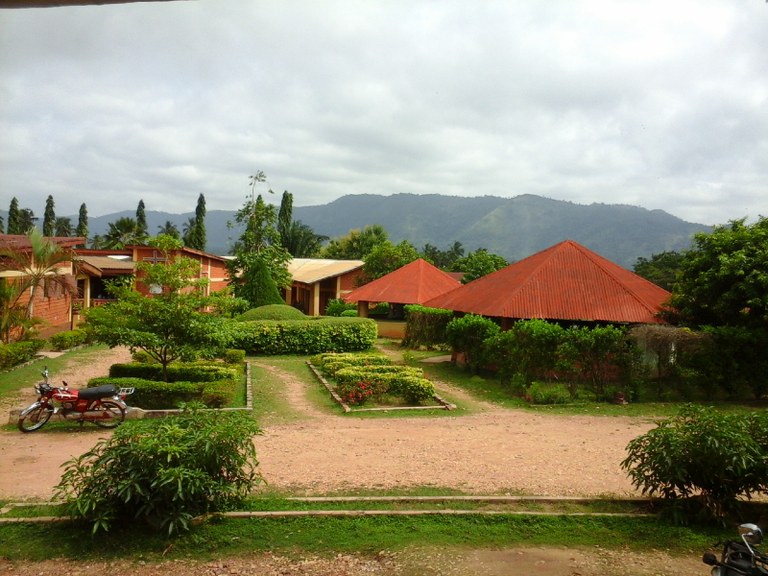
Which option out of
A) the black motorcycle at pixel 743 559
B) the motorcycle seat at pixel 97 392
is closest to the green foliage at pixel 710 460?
the black motorcycle at pixel 743 559

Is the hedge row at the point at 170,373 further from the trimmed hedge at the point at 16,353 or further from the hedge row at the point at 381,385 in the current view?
the trimmed hedge at the point at 16,353

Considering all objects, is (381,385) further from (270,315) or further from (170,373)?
(270,315)

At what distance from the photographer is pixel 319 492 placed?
24.5 feet

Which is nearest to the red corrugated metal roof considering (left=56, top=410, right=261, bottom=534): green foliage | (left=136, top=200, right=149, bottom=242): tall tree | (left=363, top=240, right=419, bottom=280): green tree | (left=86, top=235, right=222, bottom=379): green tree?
(left=86, top=235, right=222, bottom=379): green tree

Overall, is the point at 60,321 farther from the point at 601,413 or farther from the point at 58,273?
the point at 601,413

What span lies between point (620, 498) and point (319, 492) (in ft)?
12.5

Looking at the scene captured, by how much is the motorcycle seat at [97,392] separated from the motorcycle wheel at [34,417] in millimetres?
686

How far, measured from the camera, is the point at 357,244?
6469cm

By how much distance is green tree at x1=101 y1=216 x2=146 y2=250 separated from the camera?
178 ft

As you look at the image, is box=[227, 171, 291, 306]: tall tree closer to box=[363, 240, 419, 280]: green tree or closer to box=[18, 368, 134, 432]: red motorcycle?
box=[363, 240, 419, 280]: green tree

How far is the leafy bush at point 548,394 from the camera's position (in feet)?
48.8

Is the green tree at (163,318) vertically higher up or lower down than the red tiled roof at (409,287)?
lower down

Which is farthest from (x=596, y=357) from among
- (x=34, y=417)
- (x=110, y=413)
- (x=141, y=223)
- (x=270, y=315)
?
(x=141, y=223)

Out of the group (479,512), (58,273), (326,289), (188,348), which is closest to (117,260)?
(326,289)
